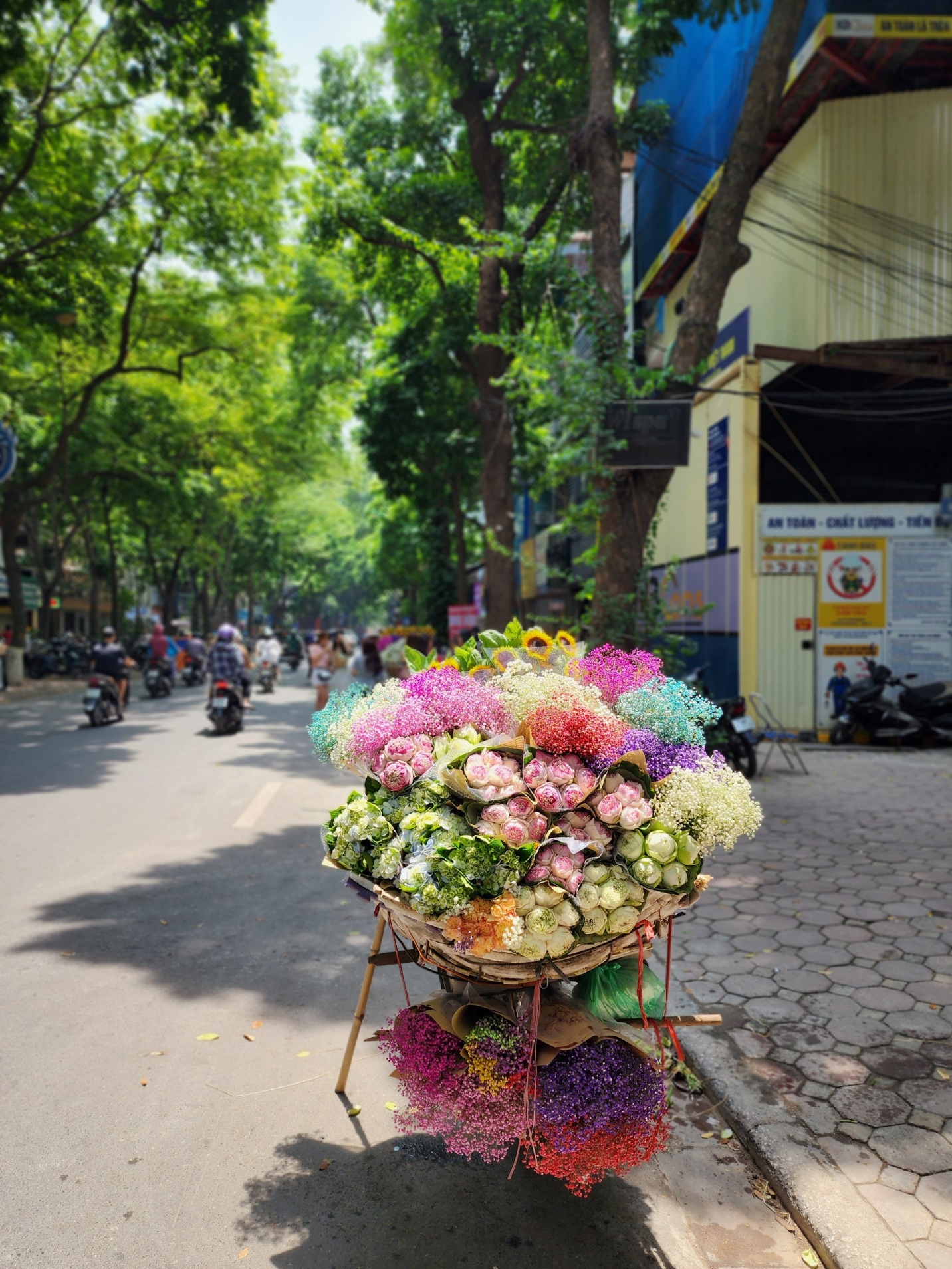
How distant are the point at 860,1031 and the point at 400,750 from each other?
245 cm

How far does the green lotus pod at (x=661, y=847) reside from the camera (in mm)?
2201

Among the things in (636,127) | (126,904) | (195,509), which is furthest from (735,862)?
(195,509)

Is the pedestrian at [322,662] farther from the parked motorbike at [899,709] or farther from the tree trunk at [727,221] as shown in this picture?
the tree trunk at [727,221]

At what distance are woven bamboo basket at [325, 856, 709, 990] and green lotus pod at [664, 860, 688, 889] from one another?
0.04 m

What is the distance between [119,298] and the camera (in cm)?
1659

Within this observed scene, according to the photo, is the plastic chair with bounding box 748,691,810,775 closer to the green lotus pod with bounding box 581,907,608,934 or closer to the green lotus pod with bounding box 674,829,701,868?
the green lotus pod with bounding box 674,829,701,868

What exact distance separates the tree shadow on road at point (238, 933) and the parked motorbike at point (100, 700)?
772cm

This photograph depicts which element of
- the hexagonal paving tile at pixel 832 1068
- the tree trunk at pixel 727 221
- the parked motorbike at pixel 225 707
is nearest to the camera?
Answer: the hexagonal paving tile at pixel 832 1068

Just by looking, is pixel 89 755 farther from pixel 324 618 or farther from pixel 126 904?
pixel 324 618

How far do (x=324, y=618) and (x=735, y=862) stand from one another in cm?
8064

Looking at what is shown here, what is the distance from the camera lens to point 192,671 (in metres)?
20.7

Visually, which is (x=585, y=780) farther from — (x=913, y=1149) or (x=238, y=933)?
(x=238, y=933)

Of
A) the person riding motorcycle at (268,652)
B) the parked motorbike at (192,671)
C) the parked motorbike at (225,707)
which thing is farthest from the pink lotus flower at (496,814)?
the parked motorbike at (192,671)

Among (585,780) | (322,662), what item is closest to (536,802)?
(585,780)
